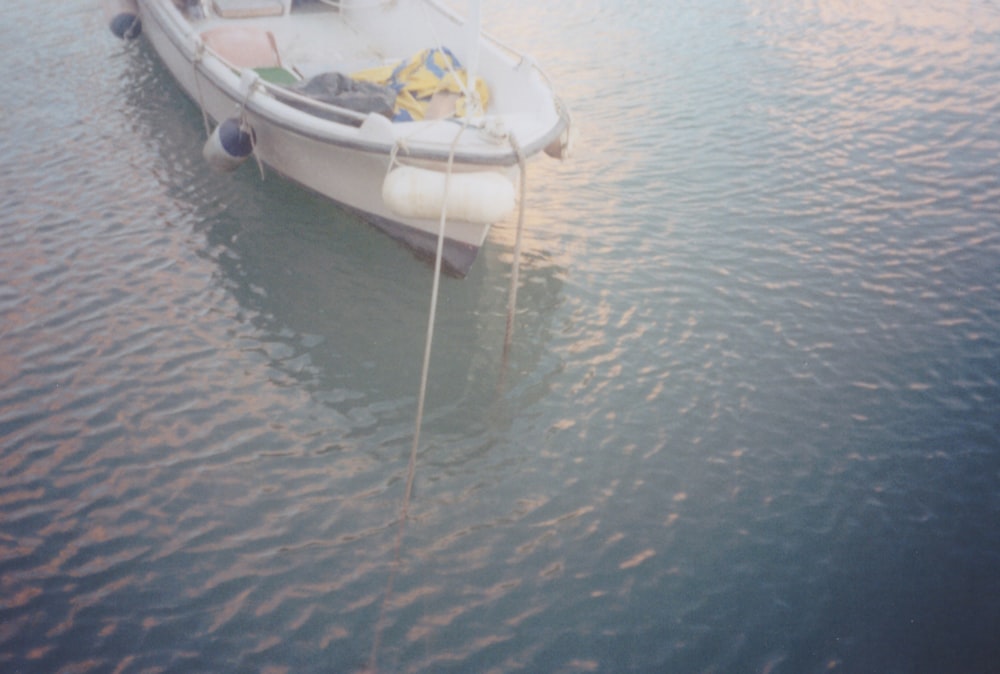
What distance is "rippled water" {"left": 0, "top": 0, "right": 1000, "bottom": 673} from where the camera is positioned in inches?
191

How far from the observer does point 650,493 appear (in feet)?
18.8

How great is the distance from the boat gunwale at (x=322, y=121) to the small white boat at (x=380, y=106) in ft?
0.05

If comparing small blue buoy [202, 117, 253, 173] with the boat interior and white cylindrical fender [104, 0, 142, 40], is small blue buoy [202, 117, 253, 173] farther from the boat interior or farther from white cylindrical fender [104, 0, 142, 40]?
white cylindrical fender [104, 0, 142, 40]

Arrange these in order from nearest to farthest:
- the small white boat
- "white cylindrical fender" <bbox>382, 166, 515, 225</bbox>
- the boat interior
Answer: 1. "white cylindrical fender" <bbox>382, 166, 515, 225</bbox>
2. the small white boat
3. the boat interior

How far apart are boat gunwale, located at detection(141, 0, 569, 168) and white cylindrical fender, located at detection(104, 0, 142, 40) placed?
256 centimetres

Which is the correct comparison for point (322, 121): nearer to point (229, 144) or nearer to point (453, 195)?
point (229, 144)

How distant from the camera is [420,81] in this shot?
8.48m

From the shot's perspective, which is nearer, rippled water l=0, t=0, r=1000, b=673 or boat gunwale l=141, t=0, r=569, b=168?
rippled water l=0, t=0, r=1000, b=673

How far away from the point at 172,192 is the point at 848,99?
10.2 metres

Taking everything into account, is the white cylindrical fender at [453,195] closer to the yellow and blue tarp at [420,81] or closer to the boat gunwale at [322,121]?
Result: the boat gunwale at [322,121]

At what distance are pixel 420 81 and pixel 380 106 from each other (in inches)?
32.5

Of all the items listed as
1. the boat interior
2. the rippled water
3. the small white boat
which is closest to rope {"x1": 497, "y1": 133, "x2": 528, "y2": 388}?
the small white boat

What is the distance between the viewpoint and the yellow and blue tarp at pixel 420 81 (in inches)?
323

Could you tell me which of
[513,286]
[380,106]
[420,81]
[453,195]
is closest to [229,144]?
[380,106]
